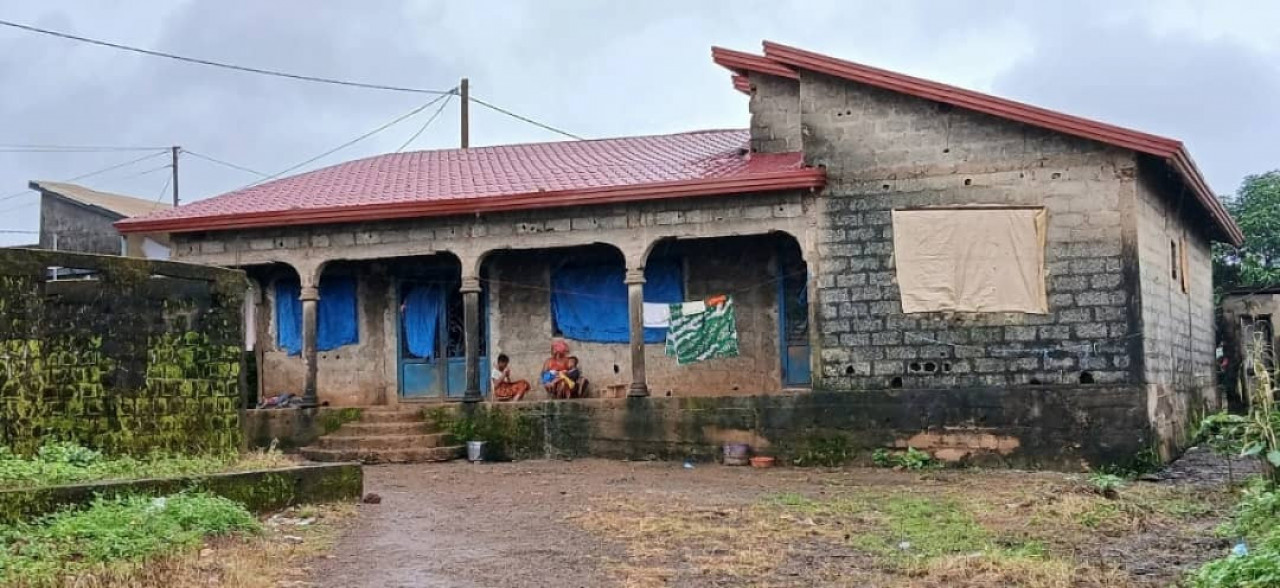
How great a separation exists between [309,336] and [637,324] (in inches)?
186

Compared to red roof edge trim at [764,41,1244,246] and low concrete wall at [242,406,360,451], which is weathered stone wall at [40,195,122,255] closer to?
low concrete wall at [242,406,360,451]

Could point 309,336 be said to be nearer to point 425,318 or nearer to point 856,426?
point 425,318

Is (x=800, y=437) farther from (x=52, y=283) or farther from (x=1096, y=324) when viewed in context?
(x=52, y=283)

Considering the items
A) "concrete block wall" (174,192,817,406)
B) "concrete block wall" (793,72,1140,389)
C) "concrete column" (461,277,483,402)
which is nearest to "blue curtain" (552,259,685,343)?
"concrete block wall" (174,192,817,406)

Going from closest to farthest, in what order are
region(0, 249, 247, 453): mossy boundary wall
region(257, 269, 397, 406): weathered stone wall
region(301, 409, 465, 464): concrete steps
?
region(0, 249, 247, 453): mossy boundary wall
region(301, 409, 465, 464): concrete steps
region(257, 269, 397, 406): weathered stone wall

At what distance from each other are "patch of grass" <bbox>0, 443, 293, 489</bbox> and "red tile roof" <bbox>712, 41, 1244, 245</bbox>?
7498 millimetres

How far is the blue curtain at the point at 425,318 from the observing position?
56.9ft

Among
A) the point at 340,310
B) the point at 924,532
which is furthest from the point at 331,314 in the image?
the point at 924,532

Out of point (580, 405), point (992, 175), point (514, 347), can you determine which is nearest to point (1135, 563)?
point (992, 175)

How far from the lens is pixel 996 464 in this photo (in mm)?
13008

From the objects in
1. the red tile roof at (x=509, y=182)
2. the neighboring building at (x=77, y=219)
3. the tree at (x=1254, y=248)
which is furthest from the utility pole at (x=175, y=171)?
the tree at (x=1254, y=248)

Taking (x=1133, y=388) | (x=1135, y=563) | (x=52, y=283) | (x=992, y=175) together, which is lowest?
(x=1135, y=563)

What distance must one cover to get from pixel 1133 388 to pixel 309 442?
10.2 metres

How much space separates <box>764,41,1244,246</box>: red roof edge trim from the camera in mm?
12475
